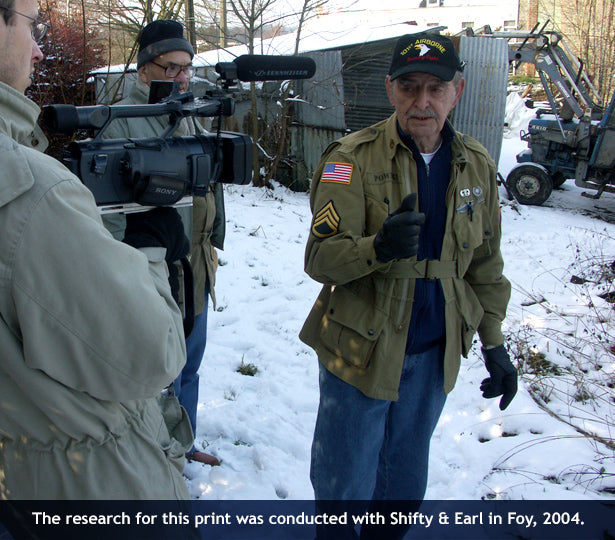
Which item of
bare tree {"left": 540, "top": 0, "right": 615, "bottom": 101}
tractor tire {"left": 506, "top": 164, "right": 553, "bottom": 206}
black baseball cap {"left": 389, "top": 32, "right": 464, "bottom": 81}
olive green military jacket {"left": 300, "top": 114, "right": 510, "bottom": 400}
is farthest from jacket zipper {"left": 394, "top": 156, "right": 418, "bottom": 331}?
bare tree {"left": 540, "top": 0, "right": 615, "bottom": 101}

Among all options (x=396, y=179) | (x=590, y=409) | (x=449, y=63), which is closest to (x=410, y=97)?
(x=449, y=63)

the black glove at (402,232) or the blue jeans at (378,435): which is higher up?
the black glove at (402,232)

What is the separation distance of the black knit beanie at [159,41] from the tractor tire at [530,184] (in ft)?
27.9

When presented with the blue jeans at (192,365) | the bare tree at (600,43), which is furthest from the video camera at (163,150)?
the bare tree at (600,43)

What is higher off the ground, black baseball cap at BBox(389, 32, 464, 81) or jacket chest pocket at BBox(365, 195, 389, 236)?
black baseball cap at BBox(389, 32, 464, 81)

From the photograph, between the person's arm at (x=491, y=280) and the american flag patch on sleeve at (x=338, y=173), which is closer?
the american flag patch on sleeve at (x=338, y=173)

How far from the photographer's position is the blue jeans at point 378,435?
1897mm

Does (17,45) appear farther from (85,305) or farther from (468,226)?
(468,226)

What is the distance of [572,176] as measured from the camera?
9.84 m

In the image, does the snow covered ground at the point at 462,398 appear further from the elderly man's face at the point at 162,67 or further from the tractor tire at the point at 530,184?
the tractor tire at the point at 530,184

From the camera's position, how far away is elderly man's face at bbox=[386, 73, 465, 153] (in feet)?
6.20

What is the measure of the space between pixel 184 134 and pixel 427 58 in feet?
3.64

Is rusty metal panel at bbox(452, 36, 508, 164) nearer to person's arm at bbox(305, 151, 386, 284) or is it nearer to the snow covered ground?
the snow covered ground

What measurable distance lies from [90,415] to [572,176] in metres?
10.5
